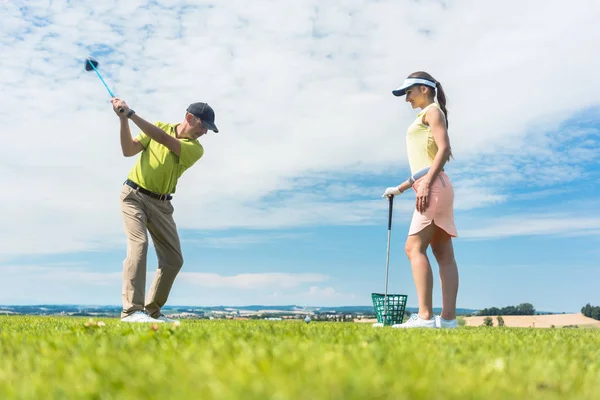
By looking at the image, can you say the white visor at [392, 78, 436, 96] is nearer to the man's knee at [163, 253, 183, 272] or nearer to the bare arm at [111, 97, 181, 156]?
the bare arm at [111, 97, 181, 156]

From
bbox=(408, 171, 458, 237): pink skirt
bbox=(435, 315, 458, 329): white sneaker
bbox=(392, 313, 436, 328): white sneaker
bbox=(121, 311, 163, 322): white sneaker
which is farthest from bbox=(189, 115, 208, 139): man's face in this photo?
bbox=(435, 315, 458, 329): white sneaker

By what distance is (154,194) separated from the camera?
7.77 m

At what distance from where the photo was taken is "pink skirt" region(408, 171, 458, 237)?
6.06 m

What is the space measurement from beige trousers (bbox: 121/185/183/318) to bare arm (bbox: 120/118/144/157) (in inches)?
18.8

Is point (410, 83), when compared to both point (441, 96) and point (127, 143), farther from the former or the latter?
point (127, 143)

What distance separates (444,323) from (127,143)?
14.8ft

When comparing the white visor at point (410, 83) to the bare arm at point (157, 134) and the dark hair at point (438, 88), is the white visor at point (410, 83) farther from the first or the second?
the bare arm at point (157, 134)

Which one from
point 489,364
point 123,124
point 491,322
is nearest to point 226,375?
point 489,364

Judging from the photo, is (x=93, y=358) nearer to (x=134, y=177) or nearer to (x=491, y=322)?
(x=134, y=177)

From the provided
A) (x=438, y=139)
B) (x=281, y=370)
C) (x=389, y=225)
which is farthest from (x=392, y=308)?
(x=281, y=370)

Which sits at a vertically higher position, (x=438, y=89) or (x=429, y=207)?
(x=438, y=89)

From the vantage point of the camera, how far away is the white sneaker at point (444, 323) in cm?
624

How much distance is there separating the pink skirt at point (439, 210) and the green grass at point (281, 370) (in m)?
2.58

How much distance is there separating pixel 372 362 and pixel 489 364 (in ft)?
1.95
